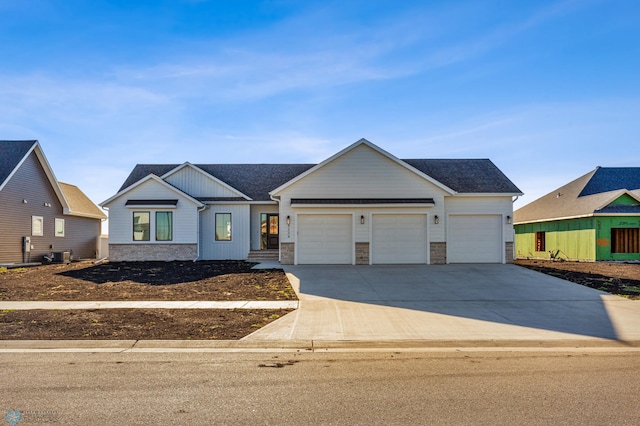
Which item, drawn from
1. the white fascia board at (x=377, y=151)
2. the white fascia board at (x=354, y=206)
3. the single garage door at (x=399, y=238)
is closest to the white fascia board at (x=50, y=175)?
the white fascia board at (x=377, y=151)

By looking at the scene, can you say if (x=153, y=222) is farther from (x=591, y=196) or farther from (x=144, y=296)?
(x=591, y=196)

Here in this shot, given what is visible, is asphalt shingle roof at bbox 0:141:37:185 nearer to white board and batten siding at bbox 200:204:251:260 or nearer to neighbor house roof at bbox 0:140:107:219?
neighbor house roof at bbox 0:140:107:219

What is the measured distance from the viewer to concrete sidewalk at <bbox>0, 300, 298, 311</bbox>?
958cm

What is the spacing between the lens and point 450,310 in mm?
9391

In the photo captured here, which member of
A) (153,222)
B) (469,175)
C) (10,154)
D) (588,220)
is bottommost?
(153,222)

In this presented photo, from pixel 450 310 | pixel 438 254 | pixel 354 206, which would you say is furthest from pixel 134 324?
pixel 438 254

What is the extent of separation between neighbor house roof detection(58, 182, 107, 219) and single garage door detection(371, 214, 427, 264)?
1913cm

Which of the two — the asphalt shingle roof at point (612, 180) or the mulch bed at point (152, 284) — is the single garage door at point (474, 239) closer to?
the mulch bed at point (152, 284)

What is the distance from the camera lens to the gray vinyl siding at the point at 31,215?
2038cm

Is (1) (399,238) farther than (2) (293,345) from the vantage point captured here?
Yes

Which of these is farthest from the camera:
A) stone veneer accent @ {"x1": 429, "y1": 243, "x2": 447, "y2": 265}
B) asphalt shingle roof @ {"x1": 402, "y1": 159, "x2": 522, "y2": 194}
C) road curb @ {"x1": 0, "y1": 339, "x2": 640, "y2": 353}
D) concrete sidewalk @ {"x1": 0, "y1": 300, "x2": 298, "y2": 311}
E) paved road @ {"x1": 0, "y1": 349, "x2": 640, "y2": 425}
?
asphalt shingle roof @ {"x1": 402, "y1": 159, "x2": 522, "y2": 194}

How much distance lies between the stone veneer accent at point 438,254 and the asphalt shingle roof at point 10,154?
20.4 metres

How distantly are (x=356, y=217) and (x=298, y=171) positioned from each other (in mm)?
8627

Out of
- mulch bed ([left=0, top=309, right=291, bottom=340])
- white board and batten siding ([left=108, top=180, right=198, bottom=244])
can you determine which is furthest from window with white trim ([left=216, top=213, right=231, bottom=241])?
mulch bed ([left=0, top=309, right=291, bottom=340])
